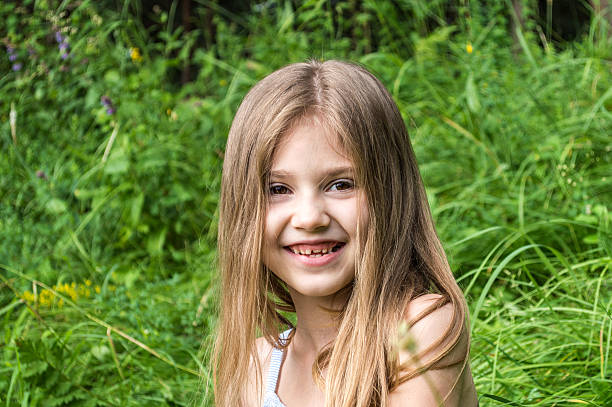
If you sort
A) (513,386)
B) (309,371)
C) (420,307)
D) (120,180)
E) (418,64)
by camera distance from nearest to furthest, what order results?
(420,307), (309,371), (513,386), (120,180), (418,64)

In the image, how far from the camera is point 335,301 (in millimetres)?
1604

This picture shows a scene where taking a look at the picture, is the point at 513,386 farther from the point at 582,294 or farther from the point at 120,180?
the point at 120,180

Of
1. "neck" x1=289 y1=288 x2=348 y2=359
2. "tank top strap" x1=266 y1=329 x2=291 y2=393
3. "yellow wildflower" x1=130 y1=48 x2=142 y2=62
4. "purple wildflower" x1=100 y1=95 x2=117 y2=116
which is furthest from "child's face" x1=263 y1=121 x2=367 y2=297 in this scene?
"yellow wildflower" x1=130 y1=48 x2=142 y2=62

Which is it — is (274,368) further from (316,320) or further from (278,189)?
(278,189)

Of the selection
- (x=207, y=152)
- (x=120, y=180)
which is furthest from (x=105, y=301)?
(x=207, y=152)

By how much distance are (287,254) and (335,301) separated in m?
0.17

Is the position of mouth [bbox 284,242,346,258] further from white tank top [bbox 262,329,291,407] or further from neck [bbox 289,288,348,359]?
white tank top [bbox 262,329,291,407]

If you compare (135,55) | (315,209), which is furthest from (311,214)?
(135,55)

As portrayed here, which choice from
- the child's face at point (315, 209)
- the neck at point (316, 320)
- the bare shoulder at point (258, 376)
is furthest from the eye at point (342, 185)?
the bare shoulder at point (258, 376)

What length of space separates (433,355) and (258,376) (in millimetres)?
598

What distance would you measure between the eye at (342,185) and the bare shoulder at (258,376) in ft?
1.73

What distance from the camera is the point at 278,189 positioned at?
4.98 feet

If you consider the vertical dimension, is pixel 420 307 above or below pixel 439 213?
above

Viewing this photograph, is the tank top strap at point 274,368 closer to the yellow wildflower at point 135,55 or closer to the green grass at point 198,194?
the green grass at point 198,194
